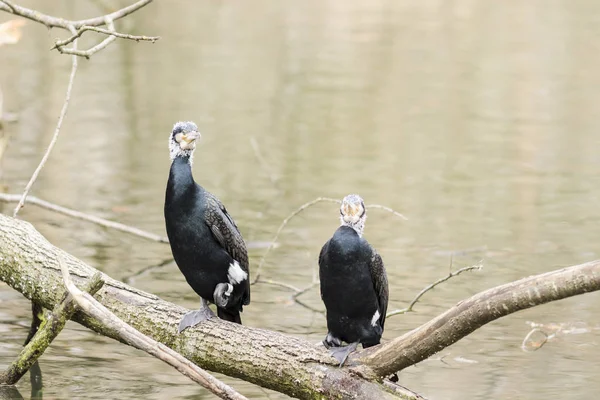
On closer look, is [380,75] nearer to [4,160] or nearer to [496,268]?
[4,160]

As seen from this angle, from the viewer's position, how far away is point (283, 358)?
4.50m

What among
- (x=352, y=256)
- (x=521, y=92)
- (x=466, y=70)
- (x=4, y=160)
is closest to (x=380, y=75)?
(x=466, y=70)

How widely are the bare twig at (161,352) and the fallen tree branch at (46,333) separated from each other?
41cm

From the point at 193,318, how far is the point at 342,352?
27.3 inches

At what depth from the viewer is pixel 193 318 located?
15.5ft

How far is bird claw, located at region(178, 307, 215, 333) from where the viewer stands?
186 inches

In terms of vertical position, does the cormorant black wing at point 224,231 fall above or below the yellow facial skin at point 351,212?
below

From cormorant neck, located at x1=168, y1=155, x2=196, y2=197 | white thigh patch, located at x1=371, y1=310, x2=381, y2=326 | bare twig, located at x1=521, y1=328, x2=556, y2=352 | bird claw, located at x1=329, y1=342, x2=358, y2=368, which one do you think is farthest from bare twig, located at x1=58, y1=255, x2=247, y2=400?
bare twig, located at x1=521, y1=328, x2=556, y2=352

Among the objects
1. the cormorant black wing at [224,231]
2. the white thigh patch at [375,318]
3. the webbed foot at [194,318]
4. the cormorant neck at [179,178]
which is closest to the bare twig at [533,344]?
the white thigh patch at [375,318]

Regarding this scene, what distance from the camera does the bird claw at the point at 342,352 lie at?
4453mm

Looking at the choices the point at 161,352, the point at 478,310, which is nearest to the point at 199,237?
the point at 161,352

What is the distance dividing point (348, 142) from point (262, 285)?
17.9 feet

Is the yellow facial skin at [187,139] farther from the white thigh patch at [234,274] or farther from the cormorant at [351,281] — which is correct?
the cormorant at [351,281]

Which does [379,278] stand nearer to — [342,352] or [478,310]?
[342,352]
